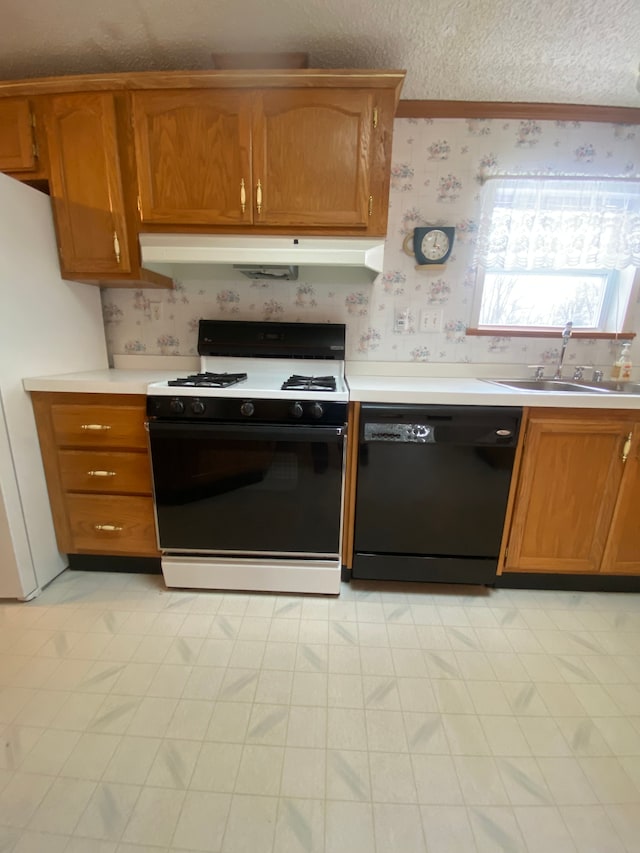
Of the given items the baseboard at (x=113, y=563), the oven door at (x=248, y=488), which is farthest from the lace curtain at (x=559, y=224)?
the baseboard at (x=113, y=563)

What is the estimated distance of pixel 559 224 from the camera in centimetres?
181

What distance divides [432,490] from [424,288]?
1.09 m

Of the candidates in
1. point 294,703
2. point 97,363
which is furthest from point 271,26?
point 294,703

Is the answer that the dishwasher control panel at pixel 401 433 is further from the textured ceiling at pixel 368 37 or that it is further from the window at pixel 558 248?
the textured ceiling at pixel 368 37

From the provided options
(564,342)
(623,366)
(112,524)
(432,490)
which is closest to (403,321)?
(564,342)

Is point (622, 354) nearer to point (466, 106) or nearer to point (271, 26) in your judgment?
point (466, 106)

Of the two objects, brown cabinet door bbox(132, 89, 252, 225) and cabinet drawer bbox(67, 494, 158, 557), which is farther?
cabinet drawer bbox(67, 494, 158, 557)

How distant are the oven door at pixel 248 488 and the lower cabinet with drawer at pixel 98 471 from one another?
0.38 feet

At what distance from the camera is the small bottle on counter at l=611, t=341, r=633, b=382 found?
1.87 m

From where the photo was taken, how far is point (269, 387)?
1465 mm

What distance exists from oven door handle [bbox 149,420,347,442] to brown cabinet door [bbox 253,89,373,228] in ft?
2.80

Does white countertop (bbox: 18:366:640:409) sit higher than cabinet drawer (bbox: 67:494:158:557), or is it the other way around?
white countertop (bbox: 18:366:640:409)

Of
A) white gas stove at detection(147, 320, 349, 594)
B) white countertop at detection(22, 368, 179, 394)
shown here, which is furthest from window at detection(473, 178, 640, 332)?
white countertop at detection(22, 368, 179, 394)

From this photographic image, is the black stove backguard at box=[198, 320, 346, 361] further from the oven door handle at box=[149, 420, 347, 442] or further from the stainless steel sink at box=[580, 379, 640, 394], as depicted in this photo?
the stainless steel sink at box=[580, 379, 640, 394]
